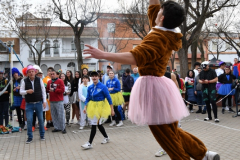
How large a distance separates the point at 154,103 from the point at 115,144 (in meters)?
3.89

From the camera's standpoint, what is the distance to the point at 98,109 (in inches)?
251

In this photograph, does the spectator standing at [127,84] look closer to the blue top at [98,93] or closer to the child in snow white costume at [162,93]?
the blue top at [98,93]

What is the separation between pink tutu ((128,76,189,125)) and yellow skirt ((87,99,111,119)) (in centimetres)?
337

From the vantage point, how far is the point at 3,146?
6766 millimetres

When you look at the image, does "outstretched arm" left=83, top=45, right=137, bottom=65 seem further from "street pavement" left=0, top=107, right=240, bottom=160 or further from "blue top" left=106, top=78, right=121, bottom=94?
"blue top" left=106, top=78, right=121, bottom=94

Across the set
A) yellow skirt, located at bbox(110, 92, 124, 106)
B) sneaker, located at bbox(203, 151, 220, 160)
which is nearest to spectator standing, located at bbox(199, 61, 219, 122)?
yellow skirt, located at bbox(110, 92, 124, 106)

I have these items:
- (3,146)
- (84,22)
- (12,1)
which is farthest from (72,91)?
(12,1)

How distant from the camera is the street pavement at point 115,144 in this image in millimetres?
5513

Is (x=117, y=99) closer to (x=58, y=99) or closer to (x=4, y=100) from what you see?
(x=58, y=99)

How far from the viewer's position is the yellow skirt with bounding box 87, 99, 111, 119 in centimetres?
626

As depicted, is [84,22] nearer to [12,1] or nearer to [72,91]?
[12,1]

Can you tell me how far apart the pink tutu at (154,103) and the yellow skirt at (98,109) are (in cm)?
337

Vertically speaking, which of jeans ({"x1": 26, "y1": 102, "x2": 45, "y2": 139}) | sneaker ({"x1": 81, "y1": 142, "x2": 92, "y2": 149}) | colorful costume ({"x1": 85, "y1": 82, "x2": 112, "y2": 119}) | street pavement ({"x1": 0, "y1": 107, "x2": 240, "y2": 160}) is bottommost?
street pavement ({"x1": 0, "y1": 107, "x2": 240, "y2": 160})

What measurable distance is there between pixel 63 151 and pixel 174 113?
3909 millimetres
